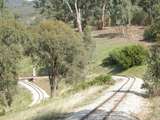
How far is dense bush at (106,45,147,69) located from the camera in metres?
79.4

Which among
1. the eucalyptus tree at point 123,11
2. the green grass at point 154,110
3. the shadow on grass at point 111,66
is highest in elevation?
the eucalyptus tree at point 123,11

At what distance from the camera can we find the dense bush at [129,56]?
260 feet

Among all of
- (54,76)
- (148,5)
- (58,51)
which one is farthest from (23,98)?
(148,5)

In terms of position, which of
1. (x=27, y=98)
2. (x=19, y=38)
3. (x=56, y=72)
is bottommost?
(x=27, y=98)

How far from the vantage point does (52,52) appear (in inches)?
2687

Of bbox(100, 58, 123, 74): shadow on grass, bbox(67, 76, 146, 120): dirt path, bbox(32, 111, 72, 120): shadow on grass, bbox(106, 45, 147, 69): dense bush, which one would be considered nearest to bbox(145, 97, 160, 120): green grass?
bbox(67, 76, 146, 120): dirt path

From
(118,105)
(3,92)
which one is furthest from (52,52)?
(118,105)

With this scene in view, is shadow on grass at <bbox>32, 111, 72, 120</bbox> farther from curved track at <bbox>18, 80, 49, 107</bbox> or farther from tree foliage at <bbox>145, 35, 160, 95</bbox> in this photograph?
curved track at <bbox>18, 80, 49, 107</bbox>

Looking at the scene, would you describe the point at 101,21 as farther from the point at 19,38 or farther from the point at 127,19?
the point at 19,38

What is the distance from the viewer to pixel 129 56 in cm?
8106

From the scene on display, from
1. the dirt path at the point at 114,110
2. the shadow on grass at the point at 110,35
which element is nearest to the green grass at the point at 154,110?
the dirt path at the point at 114,110

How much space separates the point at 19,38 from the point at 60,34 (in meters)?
6.10

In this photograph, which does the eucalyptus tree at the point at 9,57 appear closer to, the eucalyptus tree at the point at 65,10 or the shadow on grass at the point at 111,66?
the shadow on grass at the point at 111,66

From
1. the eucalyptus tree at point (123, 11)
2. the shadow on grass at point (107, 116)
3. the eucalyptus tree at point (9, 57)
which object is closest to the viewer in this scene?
the shadow on grass at point (107, 116)
